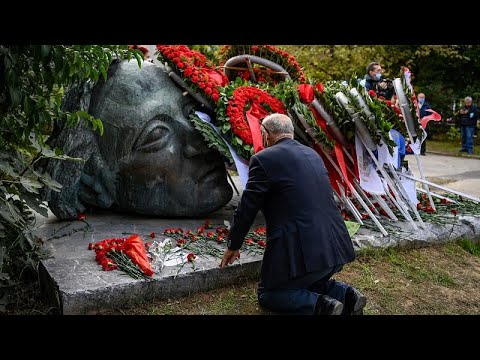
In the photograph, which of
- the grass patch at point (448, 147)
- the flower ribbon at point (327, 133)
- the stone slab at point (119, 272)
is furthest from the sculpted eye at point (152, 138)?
Answer: the grass patch at point (448, 147)

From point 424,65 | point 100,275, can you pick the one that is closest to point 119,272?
point 100,275

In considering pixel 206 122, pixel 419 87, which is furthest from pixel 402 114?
pixel 419 87

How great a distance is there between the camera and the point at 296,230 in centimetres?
341

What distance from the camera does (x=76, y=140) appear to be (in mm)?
4953

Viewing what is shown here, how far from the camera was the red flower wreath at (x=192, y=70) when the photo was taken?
529 cm

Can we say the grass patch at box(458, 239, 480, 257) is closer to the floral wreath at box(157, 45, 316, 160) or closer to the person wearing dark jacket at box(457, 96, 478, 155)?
the floral wreath at box(157, 45, 316, 160)

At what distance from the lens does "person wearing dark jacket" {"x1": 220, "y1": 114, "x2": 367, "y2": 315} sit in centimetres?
340

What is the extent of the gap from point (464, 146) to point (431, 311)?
13.0m

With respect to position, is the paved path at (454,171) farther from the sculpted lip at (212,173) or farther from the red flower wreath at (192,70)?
the red flower wreath at (192,70)

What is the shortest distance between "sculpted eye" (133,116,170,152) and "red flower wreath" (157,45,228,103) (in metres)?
0.59

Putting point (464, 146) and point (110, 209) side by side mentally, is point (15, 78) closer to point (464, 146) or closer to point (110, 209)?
point (110, 209)

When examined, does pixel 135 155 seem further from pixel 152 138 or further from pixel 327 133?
pixel 327 133

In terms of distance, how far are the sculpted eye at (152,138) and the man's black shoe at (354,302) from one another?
2.41 m

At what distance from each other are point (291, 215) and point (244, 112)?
6.84ft
